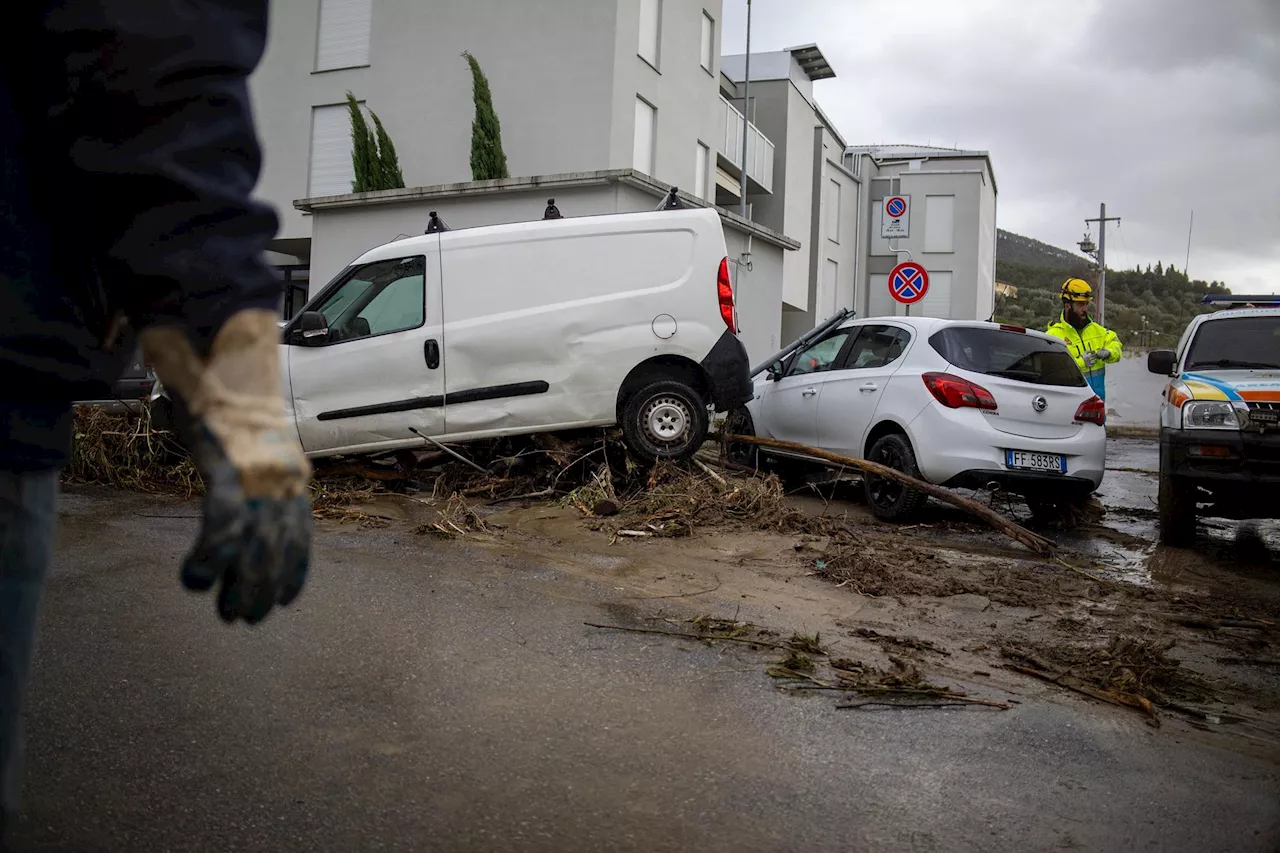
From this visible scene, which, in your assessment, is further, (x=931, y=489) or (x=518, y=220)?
(x=518, y=220)

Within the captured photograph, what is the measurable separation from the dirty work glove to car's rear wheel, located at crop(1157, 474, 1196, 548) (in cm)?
818

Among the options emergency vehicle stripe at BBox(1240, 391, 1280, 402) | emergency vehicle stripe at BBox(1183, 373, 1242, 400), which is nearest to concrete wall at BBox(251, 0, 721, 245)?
emergency vehicle stripe at BBox(1183, 373, 1242, 400)

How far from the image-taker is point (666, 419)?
8766 millimetres

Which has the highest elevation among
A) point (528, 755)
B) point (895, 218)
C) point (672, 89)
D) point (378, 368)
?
point (672, 89)

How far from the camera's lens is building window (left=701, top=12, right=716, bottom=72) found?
25578 mm

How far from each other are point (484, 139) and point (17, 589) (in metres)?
19.8

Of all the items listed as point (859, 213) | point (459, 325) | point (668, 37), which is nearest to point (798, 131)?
point (859, 213)

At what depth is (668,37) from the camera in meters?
23.0

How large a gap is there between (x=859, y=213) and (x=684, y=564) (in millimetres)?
37801

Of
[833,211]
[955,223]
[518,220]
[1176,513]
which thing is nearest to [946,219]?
[955,223]

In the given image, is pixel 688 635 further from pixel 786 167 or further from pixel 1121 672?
pixel 786 167

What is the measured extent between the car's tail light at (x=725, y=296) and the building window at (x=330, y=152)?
16.1m

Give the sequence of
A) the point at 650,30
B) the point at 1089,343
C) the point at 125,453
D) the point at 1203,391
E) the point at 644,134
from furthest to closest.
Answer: the point at 644,134, the point at 650,30, the point at 1089,343, the point at 125,453, the point at 1203,391

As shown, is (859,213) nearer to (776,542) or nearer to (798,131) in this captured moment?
(798,131)
